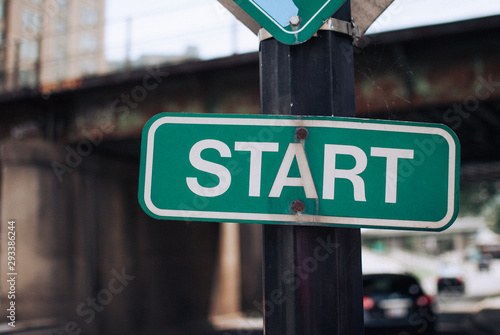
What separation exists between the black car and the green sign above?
9.66 meters

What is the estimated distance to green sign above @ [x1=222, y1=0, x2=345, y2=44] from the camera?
1638 millimetres

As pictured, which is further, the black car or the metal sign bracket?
the black car

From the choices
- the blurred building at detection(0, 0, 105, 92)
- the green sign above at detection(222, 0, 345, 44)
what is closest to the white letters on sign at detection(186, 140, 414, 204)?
the green sign above at detection(222, 0, 345, 44)

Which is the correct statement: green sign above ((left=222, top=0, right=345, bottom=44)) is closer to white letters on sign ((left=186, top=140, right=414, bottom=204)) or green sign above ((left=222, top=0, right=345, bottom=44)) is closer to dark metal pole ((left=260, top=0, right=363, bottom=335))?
dark metal pole ((left=260, top=0, right=363, bottom=335))

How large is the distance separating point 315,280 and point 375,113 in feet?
34.8

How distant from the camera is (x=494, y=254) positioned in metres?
82.8

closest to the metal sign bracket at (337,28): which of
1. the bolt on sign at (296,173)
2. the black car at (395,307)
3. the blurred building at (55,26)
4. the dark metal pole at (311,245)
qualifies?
the dark metal pole at (311,245)

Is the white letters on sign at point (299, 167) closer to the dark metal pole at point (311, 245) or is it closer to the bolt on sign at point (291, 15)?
the dark metal pole at point (311, 245)

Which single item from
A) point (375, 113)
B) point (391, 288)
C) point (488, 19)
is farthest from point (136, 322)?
point (488, 19)

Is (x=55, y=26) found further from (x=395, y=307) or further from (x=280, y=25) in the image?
(x=280, y=25)

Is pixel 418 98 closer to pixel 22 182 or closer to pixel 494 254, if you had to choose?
pixel 22 182

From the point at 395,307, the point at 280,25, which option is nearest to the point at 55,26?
the point at 395,307

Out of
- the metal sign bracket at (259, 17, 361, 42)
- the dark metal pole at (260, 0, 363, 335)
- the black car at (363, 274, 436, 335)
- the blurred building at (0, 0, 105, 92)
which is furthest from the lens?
the blurred building at (0, 0, 105, 92)

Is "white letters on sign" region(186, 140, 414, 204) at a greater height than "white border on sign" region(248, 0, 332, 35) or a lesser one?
lesser
